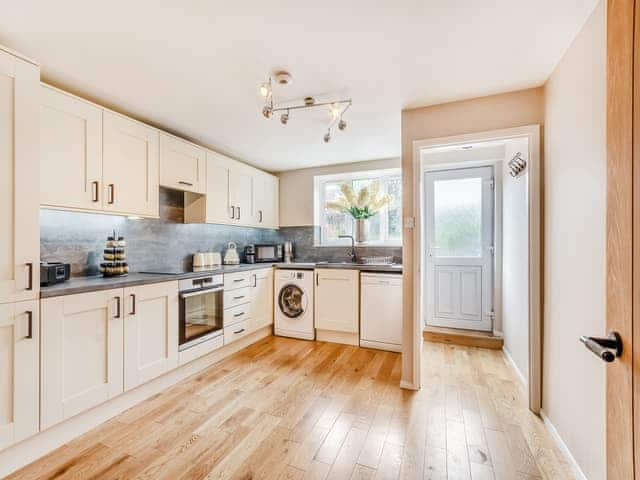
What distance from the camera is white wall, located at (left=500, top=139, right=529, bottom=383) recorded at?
2365mm

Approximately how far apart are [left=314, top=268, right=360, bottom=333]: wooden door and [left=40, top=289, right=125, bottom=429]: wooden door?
80.6 inches

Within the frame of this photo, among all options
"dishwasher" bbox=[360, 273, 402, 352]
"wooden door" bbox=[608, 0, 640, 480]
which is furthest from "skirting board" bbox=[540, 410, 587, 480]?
"dishwasher" bbox=[360, 273, 402, 352]

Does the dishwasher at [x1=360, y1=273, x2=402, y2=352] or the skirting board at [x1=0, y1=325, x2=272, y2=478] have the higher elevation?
the dishwasher at [x1=360, y1=273, x2=402, y2=352]

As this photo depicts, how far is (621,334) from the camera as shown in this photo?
0.72 m

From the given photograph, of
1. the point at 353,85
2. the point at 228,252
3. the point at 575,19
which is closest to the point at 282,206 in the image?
the point at 228,252

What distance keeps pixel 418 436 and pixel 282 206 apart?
11.3 feet

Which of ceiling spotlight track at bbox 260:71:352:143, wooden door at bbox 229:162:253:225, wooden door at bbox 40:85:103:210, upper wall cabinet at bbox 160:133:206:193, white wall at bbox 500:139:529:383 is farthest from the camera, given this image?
wooden door at bbox 229:162:253:225

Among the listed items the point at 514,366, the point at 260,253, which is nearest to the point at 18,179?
the point at 260,253

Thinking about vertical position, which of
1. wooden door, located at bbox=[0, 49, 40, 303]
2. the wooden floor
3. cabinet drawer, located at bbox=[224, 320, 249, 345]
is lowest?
the wooden floor

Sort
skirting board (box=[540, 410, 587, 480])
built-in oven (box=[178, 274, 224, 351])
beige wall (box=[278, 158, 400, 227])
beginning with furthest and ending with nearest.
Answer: beige wall (box=[278, 158, 400, 227])
built-in oven (box=[178, 274, 224, 351])
skirting board (box=[540, 410, 587, 480])

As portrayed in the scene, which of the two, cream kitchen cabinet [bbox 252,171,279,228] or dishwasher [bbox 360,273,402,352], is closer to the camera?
dishwasher [bbox 360,273,402,352]

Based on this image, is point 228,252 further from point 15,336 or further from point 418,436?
point 418,436

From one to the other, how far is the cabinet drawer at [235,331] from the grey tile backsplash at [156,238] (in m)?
0.90

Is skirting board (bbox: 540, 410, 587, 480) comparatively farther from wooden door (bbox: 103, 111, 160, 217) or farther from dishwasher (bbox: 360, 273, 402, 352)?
wooden door (bbox: 103, 111, 160, 217)
